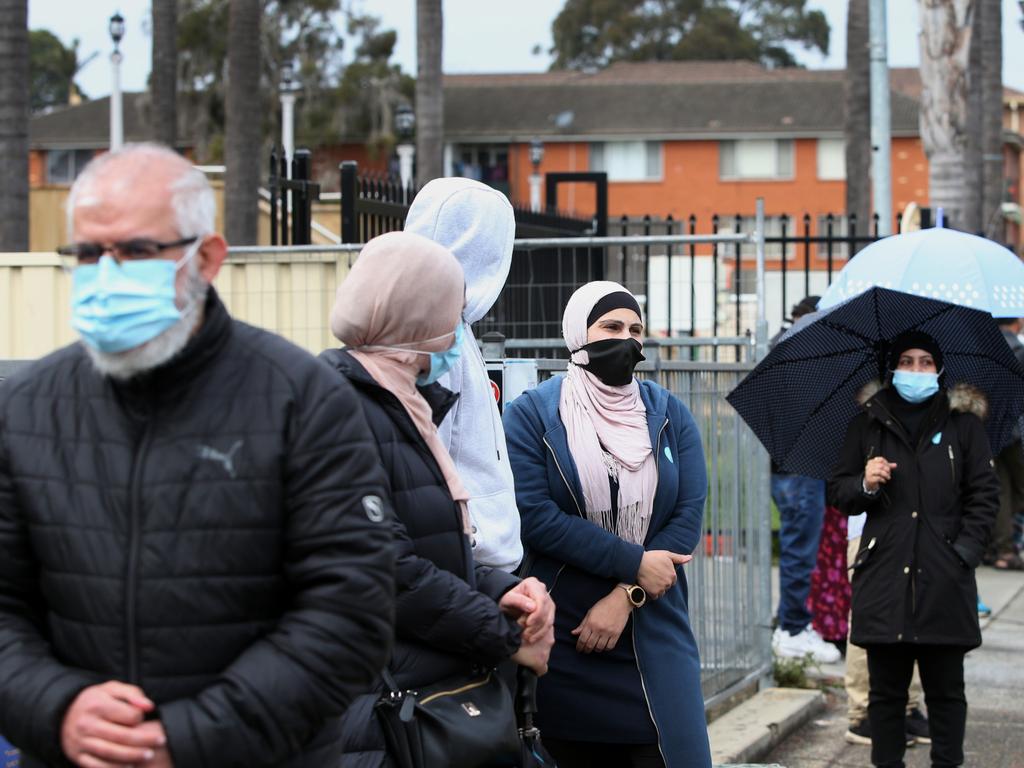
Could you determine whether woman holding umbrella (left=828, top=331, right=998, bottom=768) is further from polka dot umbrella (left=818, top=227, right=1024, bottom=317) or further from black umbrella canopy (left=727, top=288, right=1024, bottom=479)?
polka dot umbrella (left=818, top=227, right=1024, bottom=317)

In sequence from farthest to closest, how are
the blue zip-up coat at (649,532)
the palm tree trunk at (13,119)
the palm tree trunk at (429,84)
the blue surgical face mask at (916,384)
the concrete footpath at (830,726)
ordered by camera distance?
the palm tree trunk at (429,84) < the palm tree trunk at (13,119) < the concrete footpath at (830,726) < the blue surgical face mask at (916,384) < the blue zip-up coat at (649,532)

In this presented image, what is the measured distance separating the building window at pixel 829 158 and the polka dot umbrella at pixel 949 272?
173ft

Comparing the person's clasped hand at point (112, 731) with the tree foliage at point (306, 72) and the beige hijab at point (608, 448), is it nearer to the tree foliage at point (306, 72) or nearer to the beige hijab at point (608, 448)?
the beige hijab at point (608, 448)

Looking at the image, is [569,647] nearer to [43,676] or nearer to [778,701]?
[43,676]

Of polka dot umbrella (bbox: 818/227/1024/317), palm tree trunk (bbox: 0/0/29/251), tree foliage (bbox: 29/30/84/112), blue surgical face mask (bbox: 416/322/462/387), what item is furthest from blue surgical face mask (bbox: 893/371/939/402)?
tree foliage (bbox: 29/30/84/112)

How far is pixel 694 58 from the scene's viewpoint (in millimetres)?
78625

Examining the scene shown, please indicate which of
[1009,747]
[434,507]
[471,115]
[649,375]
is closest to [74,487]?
[434,507]

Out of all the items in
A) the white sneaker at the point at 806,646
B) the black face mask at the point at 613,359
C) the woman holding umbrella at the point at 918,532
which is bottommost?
the white sneaker at the point at 806,646

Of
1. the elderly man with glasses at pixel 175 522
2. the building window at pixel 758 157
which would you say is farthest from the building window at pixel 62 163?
the elderly man with glasses at pixel 175 522

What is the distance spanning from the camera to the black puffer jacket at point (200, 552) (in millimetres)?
2574

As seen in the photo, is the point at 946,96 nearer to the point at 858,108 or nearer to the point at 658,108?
the point at 858,108

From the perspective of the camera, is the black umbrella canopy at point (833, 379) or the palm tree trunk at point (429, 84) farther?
the palm tree trunk at point (429, 84)

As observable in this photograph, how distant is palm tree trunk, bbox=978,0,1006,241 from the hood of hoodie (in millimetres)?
18989

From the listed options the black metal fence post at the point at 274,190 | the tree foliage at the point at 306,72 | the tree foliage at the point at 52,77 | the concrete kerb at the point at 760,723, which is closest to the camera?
the concrete kerb at the point at 760,723
